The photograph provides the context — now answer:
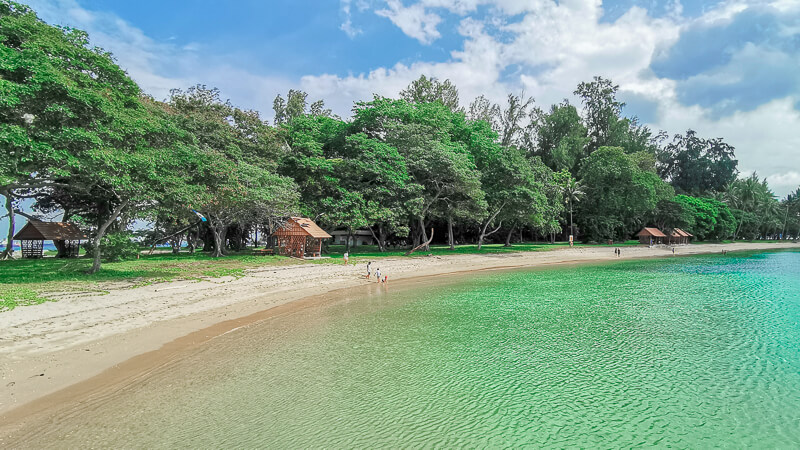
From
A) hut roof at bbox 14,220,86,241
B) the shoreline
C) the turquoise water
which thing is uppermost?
hut roof at bbox 14,220,86,241

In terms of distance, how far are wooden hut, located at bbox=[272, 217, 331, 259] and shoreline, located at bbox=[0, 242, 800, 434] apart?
8029mm

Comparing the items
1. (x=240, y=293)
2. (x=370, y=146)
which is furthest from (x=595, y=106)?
(x=240, y=293)

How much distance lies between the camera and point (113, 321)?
940 centimetres

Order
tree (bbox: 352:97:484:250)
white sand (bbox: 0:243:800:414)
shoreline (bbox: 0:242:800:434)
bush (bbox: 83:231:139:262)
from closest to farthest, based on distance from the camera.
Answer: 1. shoreline (bbox: 0:242:800:434)
2. white sand (bbox: 0:243:800:414)
3. bush (bbox: 83:231:139:262)
4. tree (bbox: 352:97:484:250)

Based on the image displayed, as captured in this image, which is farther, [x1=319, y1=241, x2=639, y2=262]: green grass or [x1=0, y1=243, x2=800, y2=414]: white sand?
[x1=319, y1=241, x2=639, y2=262]: green grass

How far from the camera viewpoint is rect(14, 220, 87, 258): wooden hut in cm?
2522

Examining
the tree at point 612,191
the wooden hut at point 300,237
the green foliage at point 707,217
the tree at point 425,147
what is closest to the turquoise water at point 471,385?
the wooden hut at point 300,237

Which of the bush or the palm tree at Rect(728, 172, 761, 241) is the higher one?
the palm tree at Rect(728, 172, 761, 241)

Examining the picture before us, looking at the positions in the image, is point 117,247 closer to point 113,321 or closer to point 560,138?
point 113,321

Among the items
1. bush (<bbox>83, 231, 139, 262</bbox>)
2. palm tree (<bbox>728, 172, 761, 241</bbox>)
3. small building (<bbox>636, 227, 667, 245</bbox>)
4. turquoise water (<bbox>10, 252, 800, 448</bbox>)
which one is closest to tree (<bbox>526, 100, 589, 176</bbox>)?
small building (<bbox>636, 227, 667, 245</bbox>)

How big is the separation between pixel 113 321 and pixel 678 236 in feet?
213

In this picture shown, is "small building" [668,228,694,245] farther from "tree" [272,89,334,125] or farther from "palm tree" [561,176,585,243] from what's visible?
"tree" [272,89,334,125]

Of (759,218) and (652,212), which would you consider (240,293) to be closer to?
(652,212)

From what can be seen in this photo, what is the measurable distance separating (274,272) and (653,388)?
16.8 meters
